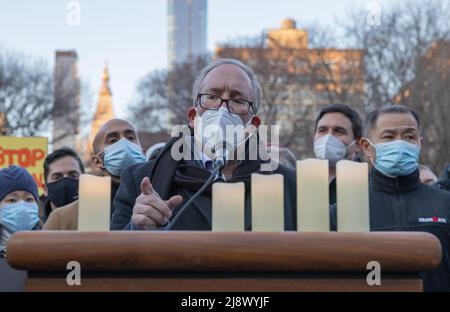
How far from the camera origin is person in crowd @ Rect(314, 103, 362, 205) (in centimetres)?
552

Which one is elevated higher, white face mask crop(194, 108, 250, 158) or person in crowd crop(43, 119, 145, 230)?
person in crowd crop(43, 119, 145, 230)

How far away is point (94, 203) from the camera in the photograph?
76.8 inches

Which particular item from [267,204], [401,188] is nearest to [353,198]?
[267,204]

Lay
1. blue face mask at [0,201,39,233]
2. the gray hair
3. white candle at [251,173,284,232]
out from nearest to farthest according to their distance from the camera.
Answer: white candle at [251,173,284,232], the gray hair, blue face mask at [0,201,39,233]

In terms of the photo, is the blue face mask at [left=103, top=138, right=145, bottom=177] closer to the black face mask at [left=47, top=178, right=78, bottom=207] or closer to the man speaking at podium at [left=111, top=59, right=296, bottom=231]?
the black face mask at [left=47, top=178, right=78, bottom=207]

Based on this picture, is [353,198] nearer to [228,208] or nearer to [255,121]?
[228,208]

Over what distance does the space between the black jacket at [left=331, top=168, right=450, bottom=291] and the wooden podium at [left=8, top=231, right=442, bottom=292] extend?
1835 millimetres

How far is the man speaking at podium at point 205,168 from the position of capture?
2.76 meters

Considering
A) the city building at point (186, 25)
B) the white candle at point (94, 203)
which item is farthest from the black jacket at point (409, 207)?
the city building at point (186, 25)

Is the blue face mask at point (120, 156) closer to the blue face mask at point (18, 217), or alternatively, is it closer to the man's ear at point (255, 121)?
the blue face mask at point (18, 217)

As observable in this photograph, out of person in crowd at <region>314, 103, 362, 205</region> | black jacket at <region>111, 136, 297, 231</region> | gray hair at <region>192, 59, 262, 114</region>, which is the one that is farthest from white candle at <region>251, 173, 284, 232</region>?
person in crowd at <region>314, 103, 362, 205</region>

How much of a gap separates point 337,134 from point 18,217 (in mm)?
2371

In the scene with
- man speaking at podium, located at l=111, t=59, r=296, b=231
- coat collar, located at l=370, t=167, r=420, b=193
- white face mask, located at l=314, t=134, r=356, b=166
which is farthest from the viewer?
white face mask, located at l=314, t=134, r=356, b=166
